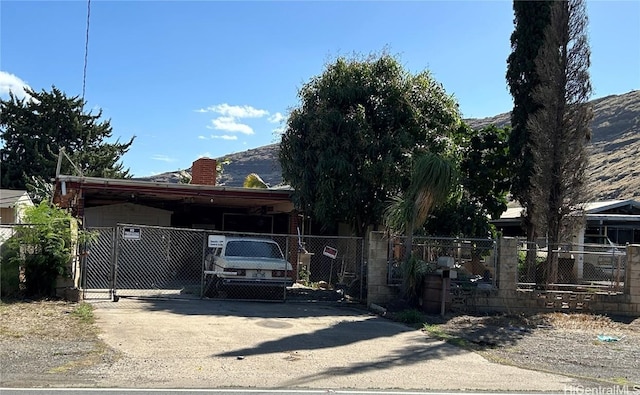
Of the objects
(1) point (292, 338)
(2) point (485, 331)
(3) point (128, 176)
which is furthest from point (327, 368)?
(3) point (128, 176)

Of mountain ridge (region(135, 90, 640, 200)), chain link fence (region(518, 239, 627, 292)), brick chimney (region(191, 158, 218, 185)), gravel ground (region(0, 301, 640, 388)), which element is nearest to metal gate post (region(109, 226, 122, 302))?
gravel ground (region(0, 301, 640, 388))

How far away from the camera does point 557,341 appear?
1137 cm

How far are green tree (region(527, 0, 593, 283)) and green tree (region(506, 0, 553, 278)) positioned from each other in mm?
1227

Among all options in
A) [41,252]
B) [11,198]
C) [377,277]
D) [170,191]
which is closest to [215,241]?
[41,252]

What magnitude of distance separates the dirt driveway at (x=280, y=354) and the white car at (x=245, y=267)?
122 centimetres

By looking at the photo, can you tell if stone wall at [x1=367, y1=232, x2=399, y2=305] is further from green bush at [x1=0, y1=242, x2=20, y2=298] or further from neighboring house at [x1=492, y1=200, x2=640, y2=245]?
neighboring house at [x1=492, y1=200, x2=640, y2=245]

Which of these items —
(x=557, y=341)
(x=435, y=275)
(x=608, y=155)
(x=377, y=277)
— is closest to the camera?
(x=557, y=341)

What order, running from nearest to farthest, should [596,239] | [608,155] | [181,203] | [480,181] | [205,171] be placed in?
[480,181]
[181,203]
[205,171]
[596,239]
[608,155]

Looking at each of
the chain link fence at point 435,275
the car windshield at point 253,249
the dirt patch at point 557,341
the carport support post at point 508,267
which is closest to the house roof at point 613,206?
the chain link fence at point 435,275

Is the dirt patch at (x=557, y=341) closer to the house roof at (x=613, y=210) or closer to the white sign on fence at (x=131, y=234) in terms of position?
the white sign on fence at (x=131, y=234)

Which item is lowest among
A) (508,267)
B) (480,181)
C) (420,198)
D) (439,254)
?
(508,267)

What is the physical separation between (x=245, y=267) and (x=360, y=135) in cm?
543

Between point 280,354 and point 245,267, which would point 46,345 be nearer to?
point 280,354

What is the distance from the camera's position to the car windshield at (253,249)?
14.8 m
